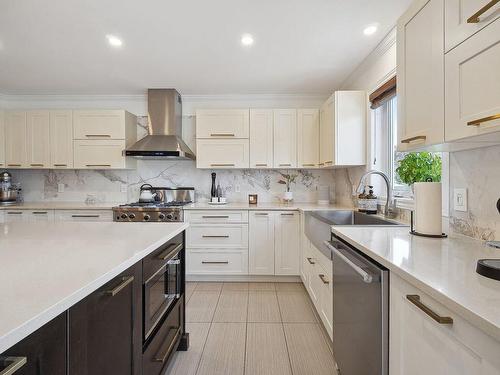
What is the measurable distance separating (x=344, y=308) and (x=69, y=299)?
4.29 feet

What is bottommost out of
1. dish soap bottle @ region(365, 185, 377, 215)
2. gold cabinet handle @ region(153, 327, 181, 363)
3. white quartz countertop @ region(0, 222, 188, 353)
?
gold cabinet handle @ region(153, 327, 181, 363)

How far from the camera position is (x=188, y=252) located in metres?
3.42

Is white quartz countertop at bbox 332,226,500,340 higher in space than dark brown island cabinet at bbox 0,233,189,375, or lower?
higher

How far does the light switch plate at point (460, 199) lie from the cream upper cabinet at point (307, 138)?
2202 mm

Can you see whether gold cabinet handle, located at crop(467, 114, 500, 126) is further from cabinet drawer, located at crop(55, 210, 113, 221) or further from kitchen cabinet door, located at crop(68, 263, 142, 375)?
cabinet drawer, located at crop(55, 210, 113, 221)

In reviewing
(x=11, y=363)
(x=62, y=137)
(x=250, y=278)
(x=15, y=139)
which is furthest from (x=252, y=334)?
(x=15, y=139)

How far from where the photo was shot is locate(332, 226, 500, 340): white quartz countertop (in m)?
0.67

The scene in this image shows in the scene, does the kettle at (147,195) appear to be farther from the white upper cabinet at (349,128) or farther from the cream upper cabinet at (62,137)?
the white upper cabinet at (349,128)

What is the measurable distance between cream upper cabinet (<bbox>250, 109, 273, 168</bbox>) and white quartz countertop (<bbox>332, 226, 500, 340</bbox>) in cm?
217

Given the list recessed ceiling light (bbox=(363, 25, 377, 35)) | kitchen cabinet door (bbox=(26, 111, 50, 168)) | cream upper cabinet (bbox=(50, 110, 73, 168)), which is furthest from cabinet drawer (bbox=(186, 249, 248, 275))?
recessed ceiling light (bbox=(363, 25, 377, 35))

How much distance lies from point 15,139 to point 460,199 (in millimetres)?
4882

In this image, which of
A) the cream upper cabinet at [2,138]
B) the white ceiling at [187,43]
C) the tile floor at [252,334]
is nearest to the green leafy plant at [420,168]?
the white ceiling at [187,43]

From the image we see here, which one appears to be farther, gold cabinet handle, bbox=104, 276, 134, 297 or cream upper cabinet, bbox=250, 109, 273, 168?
cream upper cabinet, bbox=250, 109, 273, 168

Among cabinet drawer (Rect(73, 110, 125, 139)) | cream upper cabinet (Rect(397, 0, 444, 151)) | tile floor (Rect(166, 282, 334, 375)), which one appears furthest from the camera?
cabinet drawer (Rect(73, 110, 125, 139))
